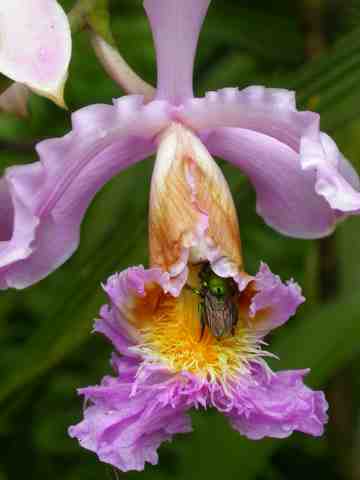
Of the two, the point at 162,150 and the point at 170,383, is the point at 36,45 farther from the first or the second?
the point at 170,383

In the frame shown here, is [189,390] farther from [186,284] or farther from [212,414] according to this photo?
[212,414]

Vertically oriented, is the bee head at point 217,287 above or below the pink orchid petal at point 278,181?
below

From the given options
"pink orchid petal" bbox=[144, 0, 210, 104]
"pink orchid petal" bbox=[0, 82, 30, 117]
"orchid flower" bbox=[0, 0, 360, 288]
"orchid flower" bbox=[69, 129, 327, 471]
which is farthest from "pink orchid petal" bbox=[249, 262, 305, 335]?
"pink orchid petal" bbox=[0, 82, 30, 117]

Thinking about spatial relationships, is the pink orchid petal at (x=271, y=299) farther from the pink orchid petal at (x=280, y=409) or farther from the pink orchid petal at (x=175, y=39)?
the pink orchid petal at (x=175, y=39)

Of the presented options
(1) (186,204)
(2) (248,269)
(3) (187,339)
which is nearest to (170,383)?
(3) (187,339)

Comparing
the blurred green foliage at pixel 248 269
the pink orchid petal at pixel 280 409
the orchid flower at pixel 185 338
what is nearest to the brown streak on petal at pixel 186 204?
the orchid flower at pixel 185 338

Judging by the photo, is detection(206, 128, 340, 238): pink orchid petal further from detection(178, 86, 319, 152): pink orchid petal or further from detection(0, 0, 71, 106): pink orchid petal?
detection(0, 0, 71, 106): pink orchid petal
